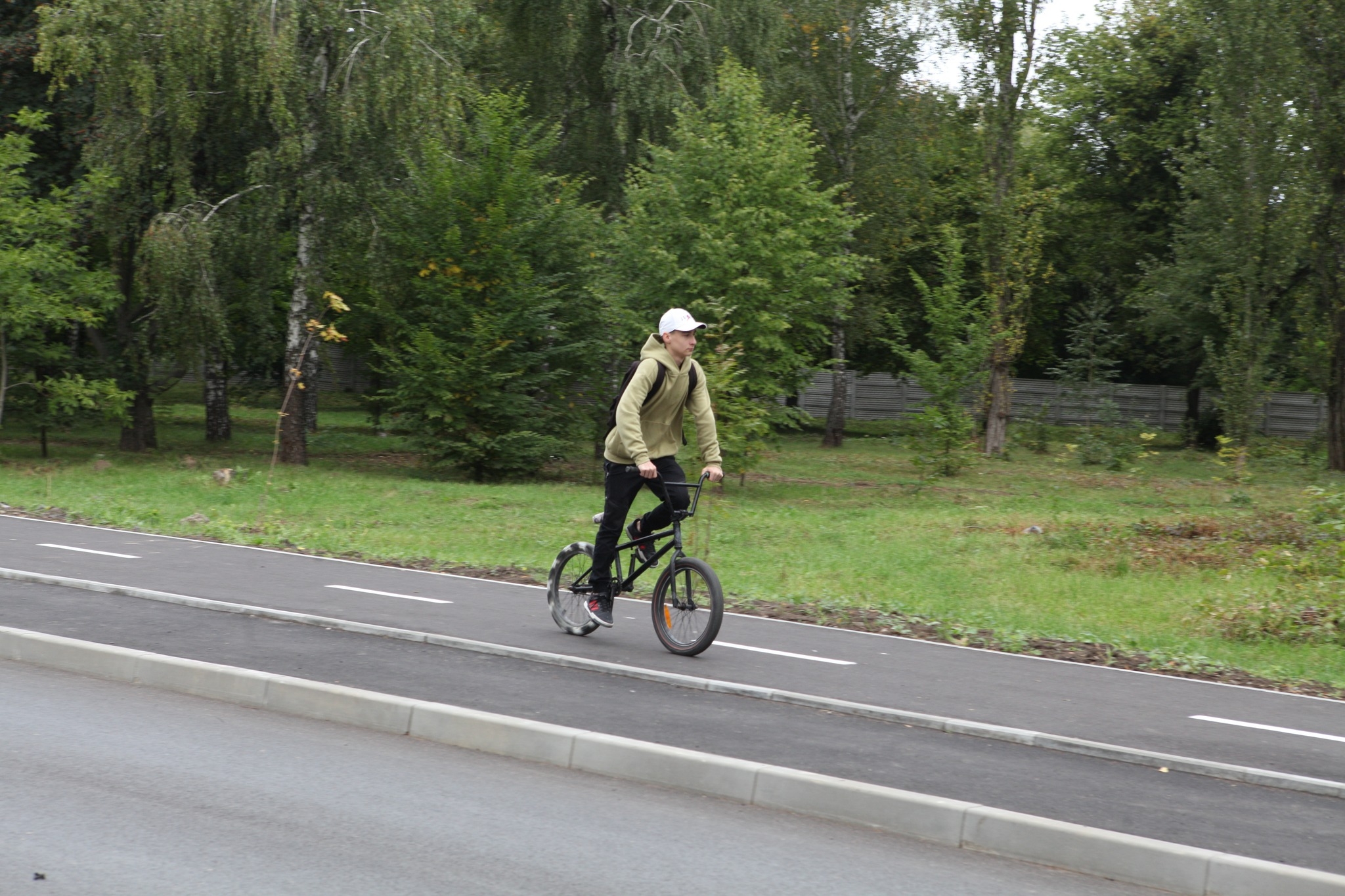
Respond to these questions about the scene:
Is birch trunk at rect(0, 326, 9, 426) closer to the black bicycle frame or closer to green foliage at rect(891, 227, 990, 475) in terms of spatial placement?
green foliage at rect(891, 227, 990, 475)

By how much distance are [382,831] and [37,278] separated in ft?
71.3

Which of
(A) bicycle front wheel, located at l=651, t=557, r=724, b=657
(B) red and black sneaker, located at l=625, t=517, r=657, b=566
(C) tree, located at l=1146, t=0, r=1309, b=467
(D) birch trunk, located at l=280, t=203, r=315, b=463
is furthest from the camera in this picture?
(C) tree, located at l=1146, t=0, r=1309, b=467

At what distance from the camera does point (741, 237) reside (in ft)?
77.4

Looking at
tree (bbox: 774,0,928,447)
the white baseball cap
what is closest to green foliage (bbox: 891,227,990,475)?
tree (bbox: 774,0,928,447)

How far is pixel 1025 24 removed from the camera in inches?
1261

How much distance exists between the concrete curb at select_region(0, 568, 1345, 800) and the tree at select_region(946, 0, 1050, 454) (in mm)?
24875

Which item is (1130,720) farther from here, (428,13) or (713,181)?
(428,13)

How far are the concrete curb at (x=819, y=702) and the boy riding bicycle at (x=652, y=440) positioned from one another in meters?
0.89

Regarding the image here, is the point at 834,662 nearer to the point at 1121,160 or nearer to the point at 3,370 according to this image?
the point at 3,370

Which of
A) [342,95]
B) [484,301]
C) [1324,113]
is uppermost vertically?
[1324,113]

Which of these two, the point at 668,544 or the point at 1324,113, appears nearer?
the point at 668,544

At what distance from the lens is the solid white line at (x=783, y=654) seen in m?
8.50

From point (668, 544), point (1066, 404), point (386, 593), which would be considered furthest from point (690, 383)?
point (1066, 404)

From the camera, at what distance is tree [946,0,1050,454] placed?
1256 inches
